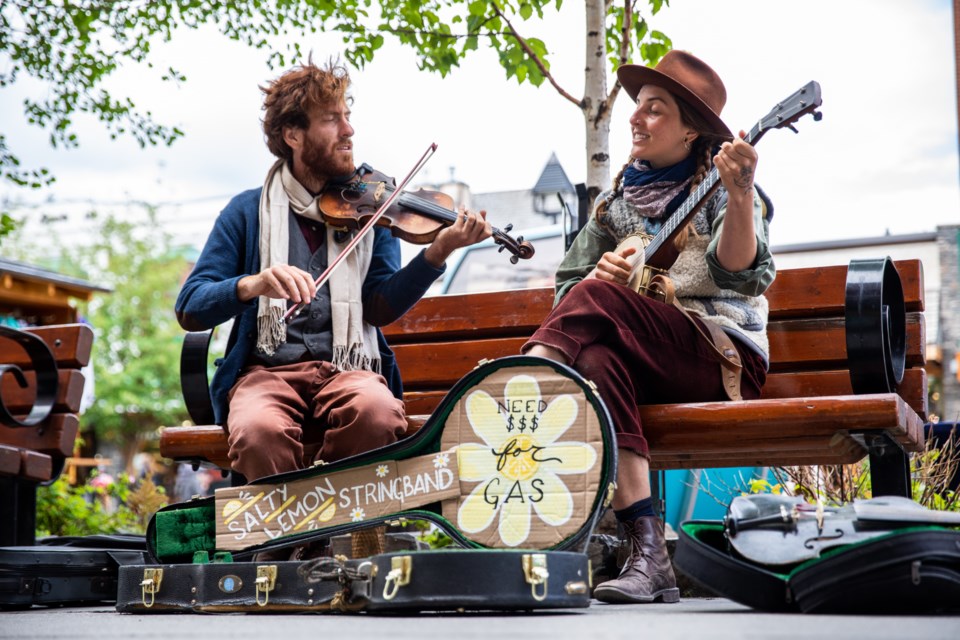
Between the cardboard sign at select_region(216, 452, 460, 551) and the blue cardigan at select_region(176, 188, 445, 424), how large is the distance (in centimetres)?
→ 52

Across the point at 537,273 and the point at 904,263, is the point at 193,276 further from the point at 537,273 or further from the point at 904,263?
the point at 537,273

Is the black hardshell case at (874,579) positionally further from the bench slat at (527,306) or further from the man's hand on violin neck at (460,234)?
the bench slat at (527,306)

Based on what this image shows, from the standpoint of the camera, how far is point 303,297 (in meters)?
3.02

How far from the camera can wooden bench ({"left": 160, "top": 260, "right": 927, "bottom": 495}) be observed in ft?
9.44

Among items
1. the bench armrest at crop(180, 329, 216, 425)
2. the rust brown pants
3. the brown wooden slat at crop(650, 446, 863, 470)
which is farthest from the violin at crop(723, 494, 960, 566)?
the bench armrest at crop(180, 329, 216, 425)

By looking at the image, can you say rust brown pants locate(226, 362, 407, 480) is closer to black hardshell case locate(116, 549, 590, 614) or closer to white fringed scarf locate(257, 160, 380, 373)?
white fringed scarf locate(257, 160, 380, 373)

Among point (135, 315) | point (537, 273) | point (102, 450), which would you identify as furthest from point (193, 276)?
point (102, 450)

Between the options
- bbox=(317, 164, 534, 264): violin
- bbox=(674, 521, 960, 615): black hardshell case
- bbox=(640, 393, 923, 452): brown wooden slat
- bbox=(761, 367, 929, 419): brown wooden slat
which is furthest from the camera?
bbox=(761, 367, 929, 419): brown wooden slat

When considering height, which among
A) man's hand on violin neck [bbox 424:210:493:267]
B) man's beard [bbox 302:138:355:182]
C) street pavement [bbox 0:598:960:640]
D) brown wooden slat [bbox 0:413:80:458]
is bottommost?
street pavement [bbox 0:598:960:640]

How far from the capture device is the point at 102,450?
115ft

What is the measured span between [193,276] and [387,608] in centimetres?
138

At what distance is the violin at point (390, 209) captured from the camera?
3438 millimetres

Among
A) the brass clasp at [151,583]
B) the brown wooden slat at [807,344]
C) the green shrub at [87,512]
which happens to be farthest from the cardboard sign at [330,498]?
the green shrub at [87,512]

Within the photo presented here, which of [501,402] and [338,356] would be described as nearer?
[501,402]
